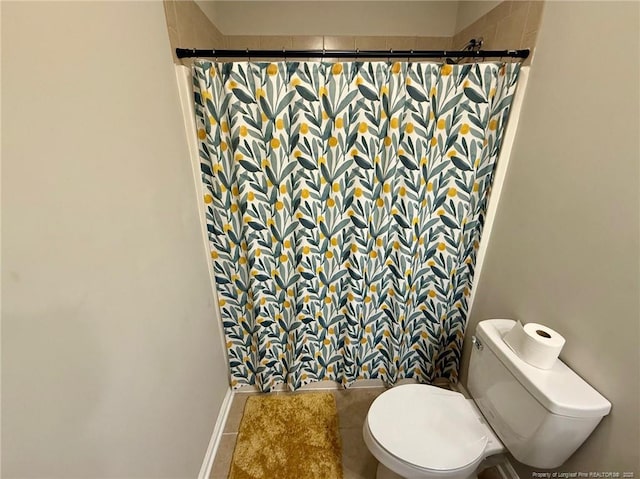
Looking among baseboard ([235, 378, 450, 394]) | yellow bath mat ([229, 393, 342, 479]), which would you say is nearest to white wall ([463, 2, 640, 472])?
baseboard ([235, 378, 450, 394])

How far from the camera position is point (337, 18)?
1.65 m

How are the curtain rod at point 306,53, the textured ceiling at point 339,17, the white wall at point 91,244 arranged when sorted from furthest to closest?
the textured ceiling at point 339,17 → the curtain rod at point 306,53 → the white wall at point 91,244

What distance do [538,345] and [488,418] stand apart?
16.0 inches

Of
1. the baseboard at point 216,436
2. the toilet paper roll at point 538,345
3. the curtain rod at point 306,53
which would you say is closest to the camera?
the toilet paper roll at point 538,345

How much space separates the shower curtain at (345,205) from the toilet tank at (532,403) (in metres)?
0.38

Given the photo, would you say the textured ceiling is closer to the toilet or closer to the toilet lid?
the toilet

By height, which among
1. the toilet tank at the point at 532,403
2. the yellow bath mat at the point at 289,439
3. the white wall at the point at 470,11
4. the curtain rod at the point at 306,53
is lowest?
the yellow bath mat at the point at 289,439

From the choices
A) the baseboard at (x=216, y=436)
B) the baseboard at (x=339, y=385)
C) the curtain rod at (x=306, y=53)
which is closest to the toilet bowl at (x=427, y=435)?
the baseboard at (x=339, y=385)

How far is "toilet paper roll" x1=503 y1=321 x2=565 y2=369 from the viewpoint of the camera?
2.91ft

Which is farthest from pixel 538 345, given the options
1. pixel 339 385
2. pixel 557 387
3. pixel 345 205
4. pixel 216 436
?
pixel 216 436

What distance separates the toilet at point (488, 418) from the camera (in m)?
0.83

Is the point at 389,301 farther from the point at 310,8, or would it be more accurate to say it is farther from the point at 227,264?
the point at 310,8

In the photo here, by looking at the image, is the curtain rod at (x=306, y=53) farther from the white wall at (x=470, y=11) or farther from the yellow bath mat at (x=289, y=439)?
the yellow bath mat at (x=289, y=439)

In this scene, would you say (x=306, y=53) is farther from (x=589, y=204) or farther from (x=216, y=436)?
(x=216, y=436)
